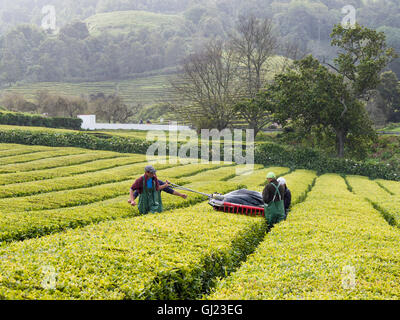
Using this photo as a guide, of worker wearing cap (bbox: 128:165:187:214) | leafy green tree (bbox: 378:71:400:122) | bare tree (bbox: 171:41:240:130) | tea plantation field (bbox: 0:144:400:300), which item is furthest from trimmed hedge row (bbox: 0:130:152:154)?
leafy green tree (bbox: 378:71:400:122)

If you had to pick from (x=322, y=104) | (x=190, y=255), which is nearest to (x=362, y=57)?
(x=322, y=104)

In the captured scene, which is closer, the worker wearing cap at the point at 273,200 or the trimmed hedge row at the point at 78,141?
the worker wearing cap at the point at 273,200

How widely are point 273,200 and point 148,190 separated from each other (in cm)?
391

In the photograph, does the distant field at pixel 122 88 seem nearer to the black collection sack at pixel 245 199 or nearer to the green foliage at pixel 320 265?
the black collection sack at pixel 245 199

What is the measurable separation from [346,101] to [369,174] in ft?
24.5

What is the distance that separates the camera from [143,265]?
6203 millimetres

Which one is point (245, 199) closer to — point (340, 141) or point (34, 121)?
point (340, 141)

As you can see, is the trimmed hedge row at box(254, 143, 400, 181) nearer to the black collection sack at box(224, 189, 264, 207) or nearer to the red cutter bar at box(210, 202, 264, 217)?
the black collection sack at box(224, 189, 264, 207)

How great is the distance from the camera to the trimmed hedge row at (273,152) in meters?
34.1

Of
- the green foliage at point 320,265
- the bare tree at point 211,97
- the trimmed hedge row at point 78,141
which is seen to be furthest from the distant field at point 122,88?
the green foliage at point 320,265

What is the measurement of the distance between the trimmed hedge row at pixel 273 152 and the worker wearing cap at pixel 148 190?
80.3 ft

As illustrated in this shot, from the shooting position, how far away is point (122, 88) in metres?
143
